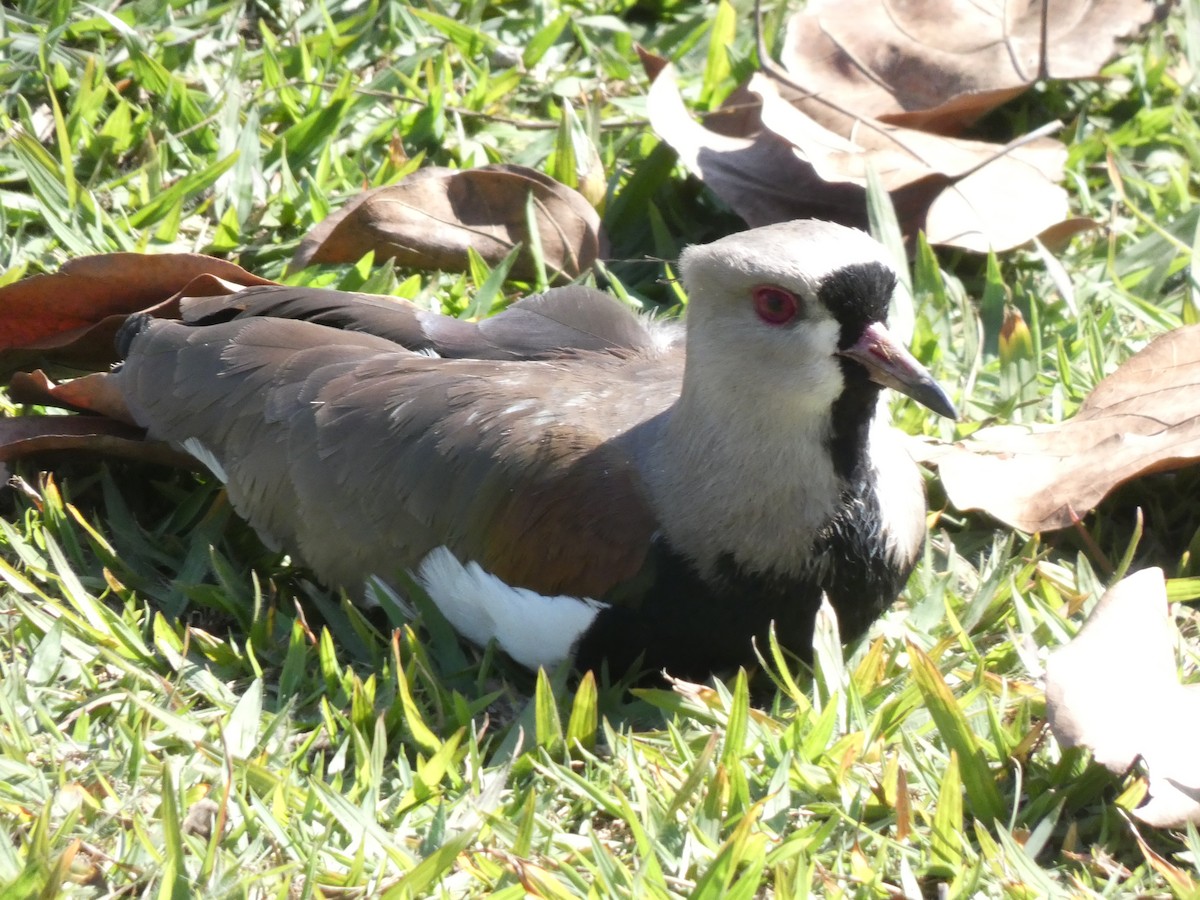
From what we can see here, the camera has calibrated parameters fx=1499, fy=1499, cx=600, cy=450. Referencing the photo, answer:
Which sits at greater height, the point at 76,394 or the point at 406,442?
the point at 406,442

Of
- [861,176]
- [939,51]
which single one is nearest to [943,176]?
[861,176]

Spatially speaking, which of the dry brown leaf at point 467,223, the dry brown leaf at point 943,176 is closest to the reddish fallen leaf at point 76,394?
the dry brown leaf at point 467,223

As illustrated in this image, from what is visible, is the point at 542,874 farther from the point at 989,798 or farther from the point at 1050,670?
the point at 1050,670

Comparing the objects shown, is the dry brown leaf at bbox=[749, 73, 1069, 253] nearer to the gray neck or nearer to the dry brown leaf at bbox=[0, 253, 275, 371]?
the gray neck

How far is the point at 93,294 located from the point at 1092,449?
292 cm

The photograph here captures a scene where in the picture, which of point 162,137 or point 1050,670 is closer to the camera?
point 1050,670

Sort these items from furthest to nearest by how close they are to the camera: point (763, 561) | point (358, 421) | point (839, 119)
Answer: point (839, 119) < point (358, 421) < point (763, 561)

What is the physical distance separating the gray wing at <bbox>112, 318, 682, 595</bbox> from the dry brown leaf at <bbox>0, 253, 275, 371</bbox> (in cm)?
20

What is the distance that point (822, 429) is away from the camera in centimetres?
356

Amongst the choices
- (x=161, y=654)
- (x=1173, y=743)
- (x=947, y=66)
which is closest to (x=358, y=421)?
(x=161, y=654)

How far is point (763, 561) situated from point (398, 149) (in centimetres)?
247

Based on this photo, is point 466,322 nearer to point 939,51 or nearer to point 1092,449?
point 1092,449

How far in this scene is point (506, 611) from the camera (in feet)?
12.2

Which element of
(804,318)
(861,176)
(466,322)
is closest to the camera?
(804,318)
